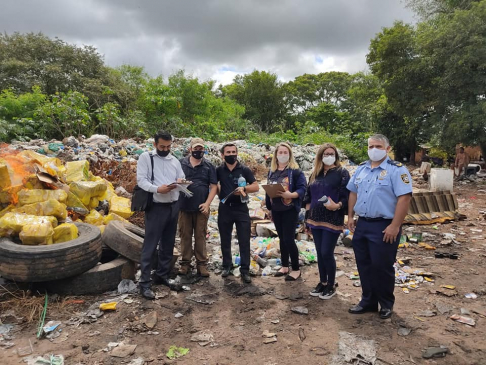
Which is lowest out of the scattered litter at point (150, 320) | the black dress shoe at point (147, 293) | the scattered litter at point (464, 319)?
the scattered litter at point (464, 319)

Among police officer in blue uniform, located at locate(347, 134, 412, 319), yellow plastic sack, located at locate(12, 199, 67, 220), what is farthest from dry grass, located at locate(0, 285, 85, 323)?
police officer in blue uniform, located at locate(347, 134, 412, 319)

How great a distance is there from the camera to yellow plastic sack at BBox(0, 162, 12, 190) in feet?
13.6

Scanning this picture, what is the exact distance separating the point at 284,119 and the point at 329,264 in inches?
1234

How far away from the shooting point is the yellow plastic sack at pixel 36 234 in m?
3.59

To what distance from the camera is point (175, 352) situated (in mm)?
2812

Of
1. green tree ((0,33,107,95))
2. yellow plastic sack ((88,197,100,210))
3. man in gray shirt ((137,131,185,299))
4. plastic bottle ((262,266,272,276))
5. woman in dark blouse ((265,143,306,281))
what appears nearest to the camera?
man in gray shirt ((137,131,185,299))

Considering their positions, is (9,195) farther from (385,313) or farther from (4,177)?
(385,313)

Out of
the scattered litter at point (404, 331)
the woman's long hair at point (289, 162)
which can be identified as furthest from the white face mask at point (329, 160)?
the scattered litter at point (404, 331)

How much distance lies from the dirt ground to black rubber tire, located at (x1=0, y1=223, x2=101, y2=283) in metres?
0.33

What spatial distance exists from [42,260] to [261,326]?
232cm

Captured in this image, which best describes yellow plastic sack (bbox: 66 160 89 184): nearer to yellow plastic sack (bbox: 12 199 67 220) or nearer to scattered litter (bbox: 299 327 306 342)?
yellow plastic sack (bbox: 12 199 67 220)

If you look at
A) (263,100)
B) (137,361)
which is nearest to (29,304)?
(137,361)

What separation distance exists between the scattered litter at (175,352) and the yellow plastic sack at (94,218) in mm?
2724

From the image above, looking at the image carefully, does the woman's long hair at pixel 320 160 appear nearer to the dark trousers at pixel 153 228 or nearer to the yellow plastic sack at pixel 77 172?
the dark trousers at pixel 153 228
